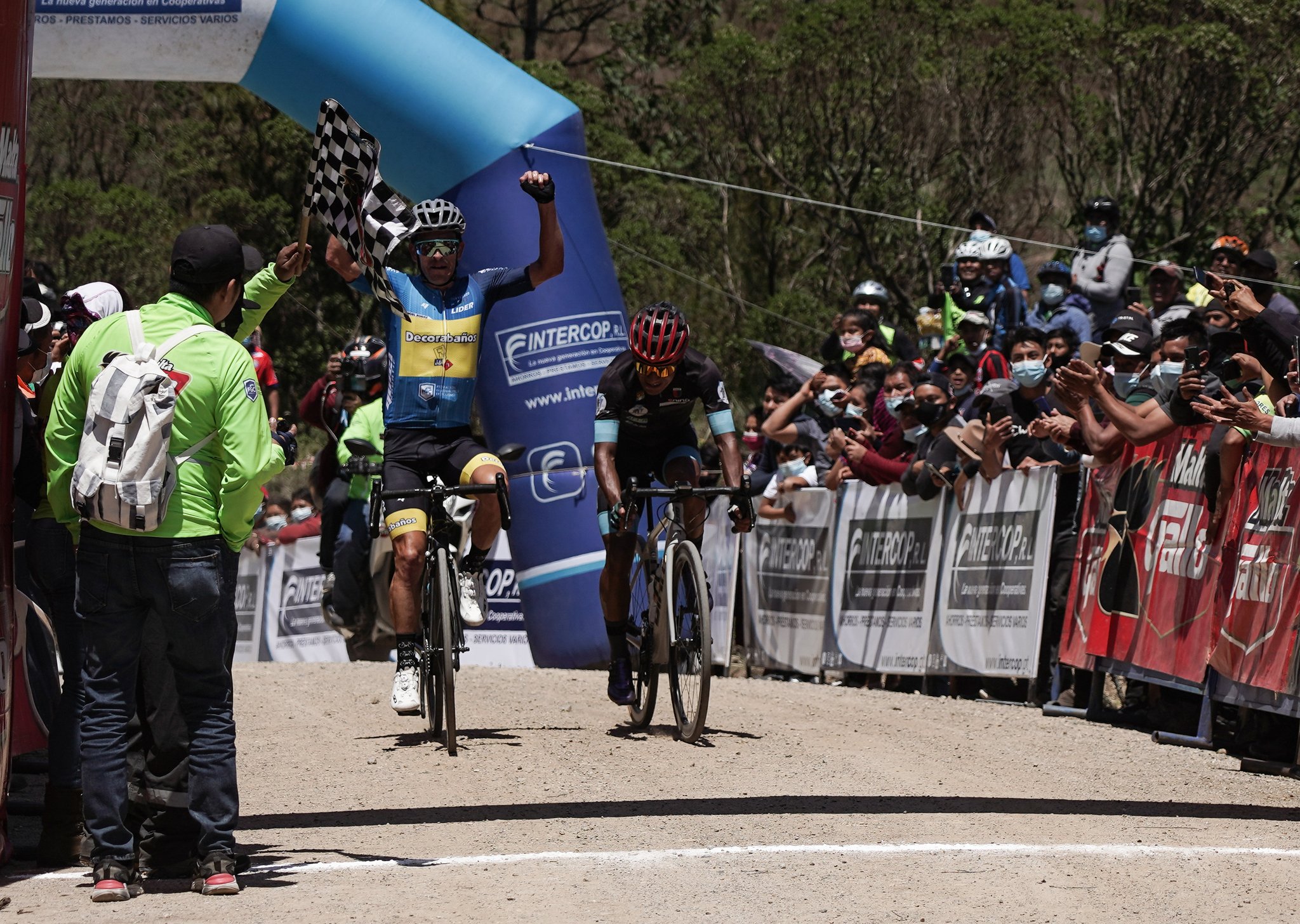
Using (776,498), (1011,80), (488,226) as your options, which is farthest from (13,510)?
(1011,80)

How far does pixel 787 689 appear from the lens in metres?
11.7

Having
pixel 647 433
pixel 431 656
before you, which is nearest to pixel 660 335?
pixel 647 433

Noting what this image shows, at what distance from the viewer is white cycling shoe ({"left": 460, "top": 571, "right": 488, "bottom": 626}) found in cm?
898

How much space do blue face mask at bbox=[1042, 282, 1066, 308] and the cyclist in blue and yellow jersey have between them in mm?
6520

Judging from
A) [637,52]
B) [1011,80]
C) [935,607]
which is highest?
[637,52]

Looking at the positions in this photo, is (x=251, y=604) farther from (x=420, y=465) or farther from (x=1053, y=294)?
(x=420, y=465)

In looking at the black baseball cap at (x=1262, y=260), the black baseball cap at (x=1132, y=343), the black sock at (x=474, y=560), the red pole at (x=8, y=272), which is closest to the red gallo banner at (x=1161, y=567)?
the black baseball cap at (x=1132, y=343)

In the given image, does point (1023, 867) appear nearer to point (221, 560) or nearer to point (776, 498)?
point (221, 560)

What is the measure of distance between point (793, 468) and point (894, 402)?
177 centimetres

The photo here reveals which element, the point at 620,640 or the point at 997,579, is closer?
the point at 620,640

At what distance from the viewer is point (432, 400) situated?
909 cm

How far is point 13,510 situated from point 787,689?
249 inches

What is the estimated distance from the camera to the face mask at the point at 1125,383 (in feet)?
35.8

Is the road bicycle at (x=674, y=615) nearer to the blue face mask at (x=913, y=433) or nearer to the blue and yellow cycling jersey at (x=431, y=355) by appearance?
the blue and yellow cycling jersey at (x=431, y=355)
